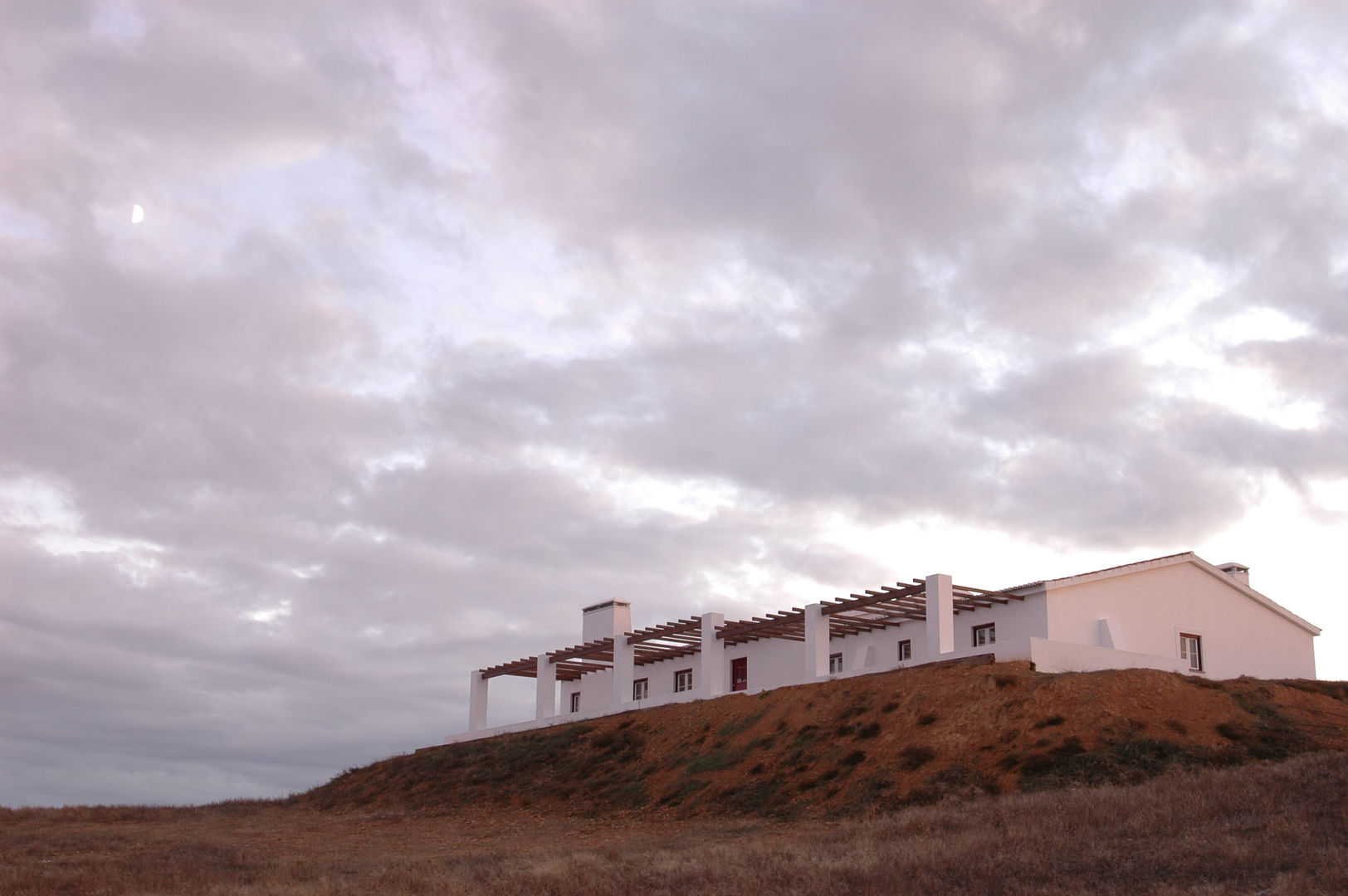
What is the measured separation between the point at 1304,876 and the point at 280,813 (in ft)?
114

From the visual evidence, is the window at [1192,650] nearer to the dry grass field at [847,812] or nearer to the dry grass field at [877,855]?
the dry grass field at [847,812]

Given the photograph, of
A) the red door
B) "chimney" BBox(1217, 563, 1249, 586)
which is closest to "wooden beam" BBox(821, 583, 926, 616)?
the red door

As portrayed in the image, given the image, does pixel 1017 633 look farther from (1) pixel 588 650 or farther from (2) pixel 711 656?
(1) pixel 588 650

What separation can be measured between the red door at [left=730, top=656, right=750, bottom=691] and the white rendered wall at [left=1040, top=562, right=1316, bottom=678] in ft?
38.0

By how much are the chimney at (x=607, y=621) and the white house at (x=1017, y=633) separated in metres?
1.70

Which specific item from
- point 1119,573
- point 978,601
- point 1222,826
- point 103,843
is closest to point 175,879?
point 103,843

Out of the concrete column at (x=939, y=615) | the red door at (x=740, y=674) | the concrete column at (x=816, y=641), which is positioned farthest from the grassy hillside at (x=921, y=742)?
the red door at (x=740, y=674)

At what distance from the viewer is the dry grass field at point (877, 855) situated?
14.5 metres

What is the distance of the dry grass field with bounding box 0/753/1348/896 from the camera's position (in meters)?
14.5

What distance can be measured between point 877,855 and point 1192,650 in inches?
913

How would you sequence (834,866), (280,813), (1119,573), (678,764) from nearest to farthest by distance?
(834,866)
(678,764)
(1119,573)
(280,813)

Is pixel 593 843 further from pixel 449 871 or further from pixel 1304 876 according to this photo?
pixel 1304 876

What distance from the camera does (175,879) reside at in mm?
19375

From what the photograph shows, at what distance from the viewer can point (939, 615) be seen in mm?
31047
